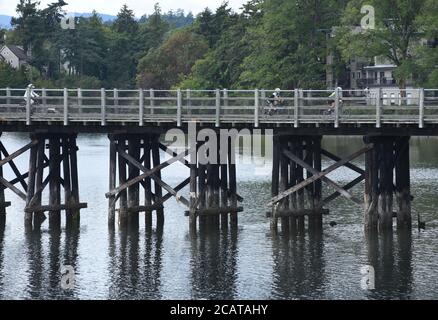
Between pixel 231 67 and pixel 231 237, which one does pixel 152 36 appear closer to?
pixel 231 67

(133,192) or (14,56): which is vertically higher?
(14,56)

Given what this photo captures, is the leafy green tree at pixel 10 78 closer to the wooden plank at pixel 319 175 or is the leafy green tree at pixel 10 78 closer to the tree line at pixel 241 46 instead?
the tree line at pixel 241 46

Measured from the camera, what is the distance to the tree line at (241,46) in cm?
7775

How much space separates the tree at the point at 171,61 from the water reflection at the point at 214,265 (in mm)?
106743

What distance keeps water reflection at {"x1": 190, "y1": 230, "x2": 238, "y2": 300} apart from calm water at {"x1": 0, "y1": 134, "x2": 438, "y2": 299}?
3cm

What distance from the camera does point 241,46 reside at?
12838 cm

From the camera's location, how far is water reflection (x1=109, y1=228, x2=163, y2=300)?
1592 inches

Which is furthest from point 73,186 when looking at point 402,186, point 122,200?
point 402,186

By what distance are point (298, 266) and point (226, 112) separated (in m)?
7.78

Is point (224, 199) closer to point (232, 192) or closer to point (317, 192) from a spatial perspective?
point (232, 192)

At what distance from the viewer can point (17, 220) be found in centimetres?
5531

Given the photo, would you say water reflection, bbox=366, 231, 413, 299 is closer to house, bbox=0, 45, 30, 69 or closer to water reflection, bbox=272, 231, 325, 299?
water reflection, bbox=272, 231, 325, 299
